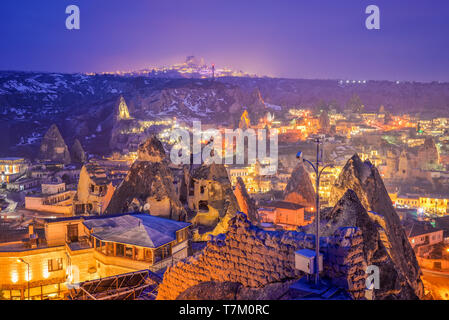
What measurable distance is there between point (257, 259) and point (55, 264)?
11.2 metres

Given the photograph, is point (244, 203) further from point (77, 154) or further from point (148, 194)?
point (77, 154)

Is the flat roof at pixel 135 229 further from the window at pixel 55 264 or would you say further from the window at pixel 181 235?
the window at pixel 55 264

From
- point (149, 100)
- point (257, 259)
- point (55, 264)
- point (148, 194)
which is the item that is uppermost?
point (149, 100)

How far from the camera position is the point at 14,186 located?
1901 inches

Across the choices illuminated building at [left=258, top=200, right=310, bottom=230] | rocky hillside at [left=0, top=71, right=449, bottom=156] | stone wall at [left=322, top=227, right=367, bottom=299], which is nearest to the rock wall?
illuminated building at [left=258, top=200, right=310, bottom=230]

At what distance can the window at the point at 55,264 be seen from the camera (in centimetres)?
1506

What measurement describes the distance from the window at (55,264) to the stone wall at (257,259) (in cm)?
936

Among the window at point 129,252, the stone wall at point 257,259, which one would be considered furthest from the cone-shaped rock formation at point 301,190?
the stone wall at point 257,259

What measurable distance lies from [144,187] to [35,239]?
6139 mm

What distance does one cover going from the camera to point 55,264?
1519 cm

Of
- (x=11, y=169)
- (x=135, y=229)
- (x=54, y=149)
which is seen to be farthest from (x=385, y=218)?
(x=54, y=149)

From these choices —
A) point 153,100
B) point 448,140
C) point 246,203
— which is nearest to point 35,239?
point 246,203

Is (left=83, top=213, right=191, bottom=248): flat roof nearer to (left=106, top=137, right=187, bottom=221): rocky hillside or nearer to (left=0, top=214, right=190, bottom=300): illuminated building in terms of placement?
(left=0, top=214, right=190, bottom=300): illuminated building

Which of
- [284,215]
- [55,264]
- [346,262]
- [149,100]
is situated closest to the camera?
[346,262]
